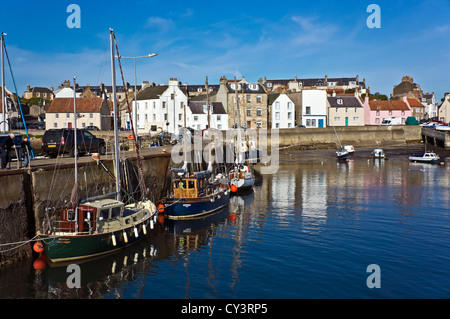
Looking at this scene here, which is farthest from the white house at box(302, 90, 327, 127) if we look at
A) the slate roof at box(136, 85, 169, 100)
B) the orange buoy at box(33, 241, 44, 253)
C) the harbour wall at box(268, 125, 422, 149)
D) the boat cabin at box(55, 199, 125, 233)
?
the orange buoy at box(33, 241, 44, 253)

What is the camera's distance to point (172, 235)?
76.2 feet

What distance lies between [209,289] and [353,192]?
22824 millimetres

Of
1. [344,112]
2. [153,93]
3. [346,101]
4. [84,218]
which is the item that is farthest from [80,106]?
[84,218]

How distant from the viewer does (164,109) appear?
6881 centimetres

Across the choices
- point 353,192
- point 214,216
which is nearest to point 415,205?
point 353,192

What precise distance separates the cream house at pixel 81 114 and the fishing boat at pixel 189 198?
41.0 metres

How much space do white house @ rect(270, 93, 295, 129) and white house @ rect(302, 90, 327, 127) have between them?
3103 millimetres

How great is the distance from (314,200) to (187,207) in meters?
11.1

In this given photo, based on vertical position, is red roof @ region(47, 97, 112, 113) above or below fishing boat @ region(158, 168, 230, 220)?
above

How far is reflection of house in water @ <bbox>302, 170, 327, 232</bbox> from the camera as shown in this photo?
2509 cm

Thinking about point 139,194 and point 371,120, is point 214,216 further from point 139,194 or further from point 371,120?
point 371,120

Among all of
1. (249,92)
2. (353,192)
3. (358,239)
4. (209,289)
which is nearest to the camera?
(209,289)

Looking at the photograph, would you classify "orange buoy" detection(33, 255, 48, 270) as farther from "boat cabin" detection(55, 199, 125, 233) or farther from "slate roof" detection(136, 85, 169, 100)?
"slate roof" detection(136, 85, 169, 100)

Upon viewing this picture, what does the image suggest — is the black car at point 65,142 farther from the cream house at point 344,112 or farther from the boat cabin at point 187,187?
the cream house at point 344,112
